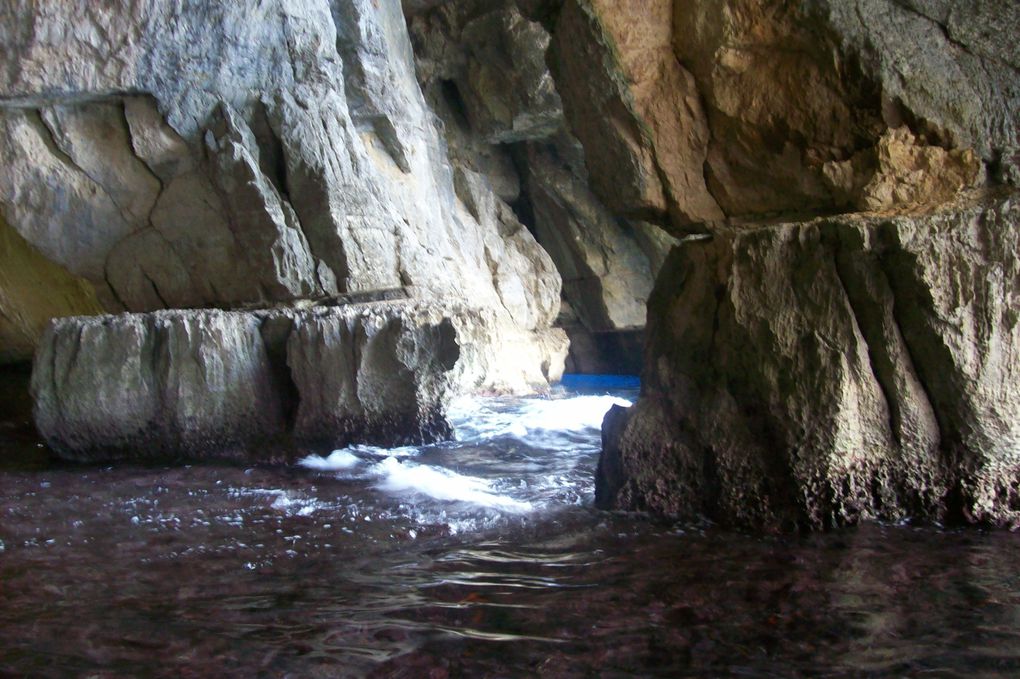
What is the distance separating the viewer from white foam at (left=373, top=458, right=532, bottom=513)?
4.86 meters

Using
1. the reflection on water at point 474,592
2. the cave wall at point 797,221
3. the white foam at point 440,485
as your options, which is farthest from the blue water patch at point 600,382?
the reflection on water at point 474,592

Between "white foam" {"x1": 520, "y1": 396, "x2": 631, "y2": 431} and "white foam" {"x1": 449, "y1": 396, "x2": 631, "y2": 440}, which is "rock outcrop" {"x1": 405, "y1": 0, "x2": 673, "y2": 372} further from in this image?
"white foam" {"x1": 449, "y1": 396, "x2": 631, "y2": 440}

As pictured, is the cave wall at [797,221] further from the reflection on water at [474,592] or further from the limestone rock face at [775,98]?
the reflection on water at [474,592]

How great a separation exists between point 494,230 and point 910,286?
12.5 metres

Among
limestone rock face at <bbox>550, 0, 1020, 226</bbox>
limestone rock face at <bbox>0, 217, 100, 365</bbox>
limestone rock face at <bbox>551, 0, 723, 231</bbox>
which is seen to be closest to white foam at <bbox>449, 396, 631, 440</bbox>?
limestone rock face at <bbox>551, 0, 723, 231</bbox>

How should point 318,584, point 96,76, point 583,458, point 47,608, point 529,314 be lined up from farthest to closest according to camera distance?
point 529,314
point 96,76
point 583,458
point 318,584
point 47,608

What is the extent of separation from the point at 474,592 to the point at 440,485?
7.53 ft

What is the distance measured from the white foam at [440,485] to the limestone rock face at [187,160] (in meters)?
2.93

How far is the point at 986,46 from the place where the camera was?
3979 millimetres

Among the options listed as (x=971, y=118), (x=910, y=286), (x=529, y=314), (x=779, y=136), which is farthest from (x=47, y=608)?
(x=529, y=314)

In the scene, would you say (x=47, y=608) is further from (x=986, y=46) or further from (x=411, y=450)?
(x=986, y=46)

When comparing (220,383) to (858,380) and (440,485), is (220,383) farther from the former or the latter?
(858,380)

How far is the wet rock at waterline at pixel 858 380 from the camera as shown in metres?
3.56

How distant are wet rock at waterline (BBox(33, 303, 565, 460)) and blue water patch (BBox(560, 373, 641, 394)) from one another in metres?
10.1
